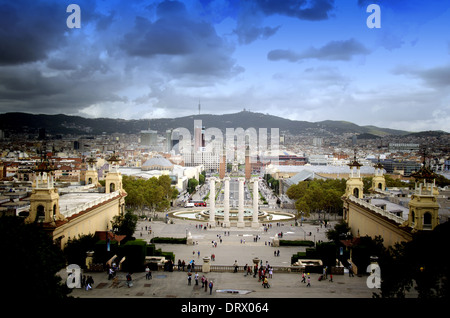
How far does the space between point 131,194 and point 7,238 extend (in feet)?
125

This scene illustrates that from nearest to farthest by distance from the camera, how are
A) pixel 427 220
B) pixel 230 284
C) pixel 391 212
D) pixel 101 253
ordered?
1. pixel 427 220
2. pixel 230 284
3. pixel 101 253
4. pixel 391 212

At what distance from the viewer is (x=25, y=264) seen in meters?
14.4

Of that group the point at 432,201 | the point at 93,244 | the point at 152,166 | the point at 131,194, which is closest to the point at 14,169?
the point at 152,166

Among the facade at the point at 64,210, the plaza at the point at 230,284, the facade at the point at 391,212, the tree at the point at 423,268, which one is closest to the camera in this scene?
the tree at the point at 423,268

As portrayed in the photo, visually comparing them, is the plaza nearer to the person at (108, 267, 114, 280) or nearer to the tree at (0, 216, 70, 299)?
the person at (108, 267, 114, 280)

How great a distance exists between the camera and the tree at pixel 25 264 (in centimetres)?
1388

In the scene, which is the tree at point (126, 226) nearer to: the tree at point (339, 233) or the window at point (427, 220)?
the tree at point (339, 233)

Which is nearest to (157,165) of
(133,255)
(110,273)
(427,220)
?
(133,255)

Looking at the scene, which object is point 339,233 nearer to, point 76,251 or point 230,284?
point 230,284

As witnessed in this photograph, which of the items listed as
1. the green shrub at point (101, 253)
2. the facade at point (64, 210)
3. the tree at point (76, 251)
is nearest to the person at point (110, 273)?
the green shrub at point (101, 253)

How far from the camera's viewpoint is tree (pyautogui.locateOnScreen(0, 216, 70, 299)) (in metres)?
13.9

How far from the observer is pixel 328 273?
84.2 feet

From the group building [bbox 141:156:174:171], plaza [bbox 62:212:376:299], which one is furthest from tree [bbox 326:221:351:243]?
building [bbox 141:156:174:171]
